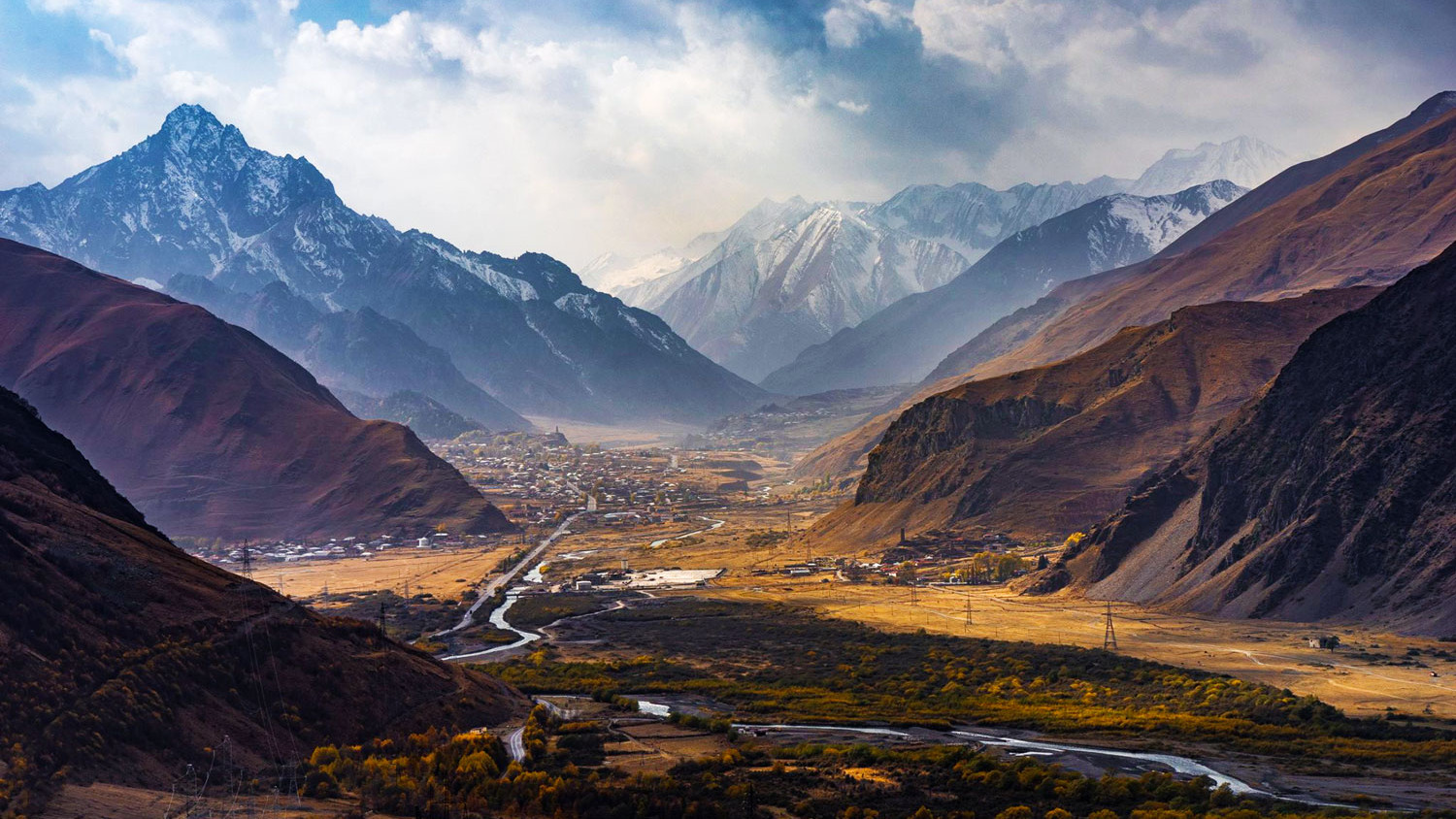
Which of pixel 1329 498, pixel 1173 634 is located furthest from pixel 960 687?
pixel 1329 498

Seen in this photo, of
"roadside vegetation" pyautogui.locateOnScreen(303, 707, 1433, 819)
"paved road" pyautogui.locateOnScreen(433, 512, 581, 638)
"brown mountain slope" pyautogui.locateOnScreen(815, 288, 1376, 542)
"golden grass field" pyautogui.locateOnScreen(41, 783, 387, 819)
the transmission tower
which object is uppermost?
"brown mountain slope" pyautogui.locateOnScreen(815, 288, 1376, 542)

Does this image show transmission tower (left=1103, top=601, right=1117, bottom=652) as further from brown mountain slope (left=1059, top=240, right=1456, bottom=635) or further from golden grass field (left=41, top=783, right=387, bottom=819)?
golden grass field (left=41, top=783, right=387, bottom=819)

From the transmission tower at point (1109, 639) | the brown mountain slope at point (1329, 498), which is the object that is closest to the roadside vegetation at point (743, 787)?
the transmission tower at point (1109, 639)

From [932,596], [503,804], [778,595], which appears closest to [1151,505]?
[932,596]

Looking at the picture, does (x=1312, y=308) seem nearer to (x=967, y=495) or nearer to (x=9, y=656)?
(x=967, y=495)

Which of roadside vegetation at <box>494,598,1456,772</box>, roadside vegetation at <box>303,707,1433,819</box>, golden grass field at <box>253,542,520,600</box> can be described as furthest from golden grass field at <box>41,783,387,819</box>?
golden grass field at <box>253,542,520,600</box>

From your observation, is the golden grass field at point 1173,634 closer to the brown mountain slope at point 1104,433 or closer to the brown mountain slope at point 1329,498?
the brown mountain slope at point 1329,498
